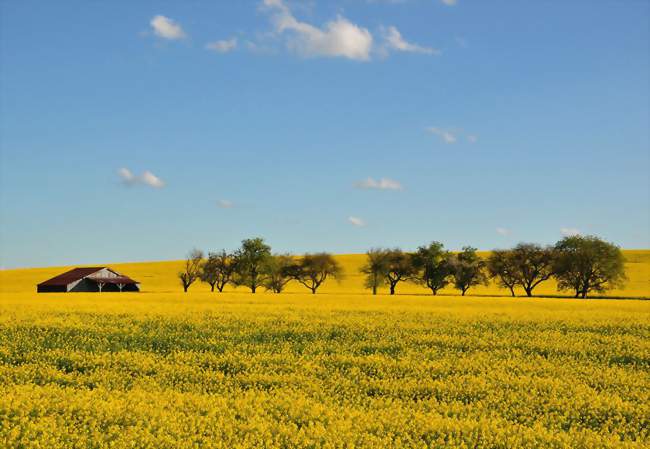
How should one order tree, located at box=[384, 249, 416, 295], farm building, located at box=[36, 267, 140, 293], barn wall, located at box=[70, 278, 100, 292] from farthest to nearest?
barn wall, located at box=[70, 278, 100, 292], farm building, located at box=[36, 267, 140, 293], tree, located at box=[384, 249, 416, 295]

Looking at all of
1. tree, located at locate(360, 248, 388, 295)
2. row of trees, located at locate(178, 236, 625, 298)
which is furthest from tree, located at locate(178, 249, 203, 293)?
tree, located at locate(360, 248, 388, 295)

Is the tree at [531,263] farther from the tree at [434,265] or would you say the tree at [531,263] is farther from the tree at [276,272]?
the tree at [276,272]

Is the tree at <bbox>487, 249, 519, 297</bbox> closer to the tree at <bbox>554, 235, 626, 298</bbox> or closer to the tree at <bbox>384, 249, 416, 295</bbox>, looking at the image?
the tree at <bbox>554, 235, 626, 298</bbox>

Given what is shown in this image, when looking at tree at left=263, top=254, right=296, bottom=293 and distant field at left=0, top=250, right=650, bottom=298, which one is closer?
tree at left=263, top=254, right=296, bottom=293

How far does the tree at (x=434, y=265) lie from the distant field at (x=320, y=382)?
6133 cm

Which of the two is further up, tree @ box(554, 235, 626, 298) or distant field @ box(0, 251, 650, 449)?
tree @ box(554, 235, 626, 298)

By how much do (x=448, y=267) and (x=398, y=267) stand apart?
810 centimetres

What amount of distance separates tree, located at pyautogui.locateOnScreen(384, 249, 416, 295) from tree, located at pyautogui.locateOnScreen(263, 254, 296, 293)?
1548 centimetres

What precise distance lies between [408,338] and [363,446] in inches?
446

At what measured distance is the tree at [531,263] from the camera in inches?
3246

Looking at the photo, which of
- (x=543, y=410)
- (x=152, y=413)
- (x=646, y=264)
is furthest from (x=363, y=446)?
(x=646, y=264)

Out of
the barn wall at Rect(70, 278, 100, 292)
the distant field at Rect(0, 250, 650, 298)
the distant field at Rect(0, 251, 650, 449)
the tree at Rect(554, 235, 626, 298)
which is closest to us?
the distant field at Rect(0, 251, 650, 449)

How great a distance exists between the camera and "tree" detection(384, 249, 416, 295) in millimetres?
89688

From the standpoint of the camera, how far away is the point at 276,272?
93.7 metres
